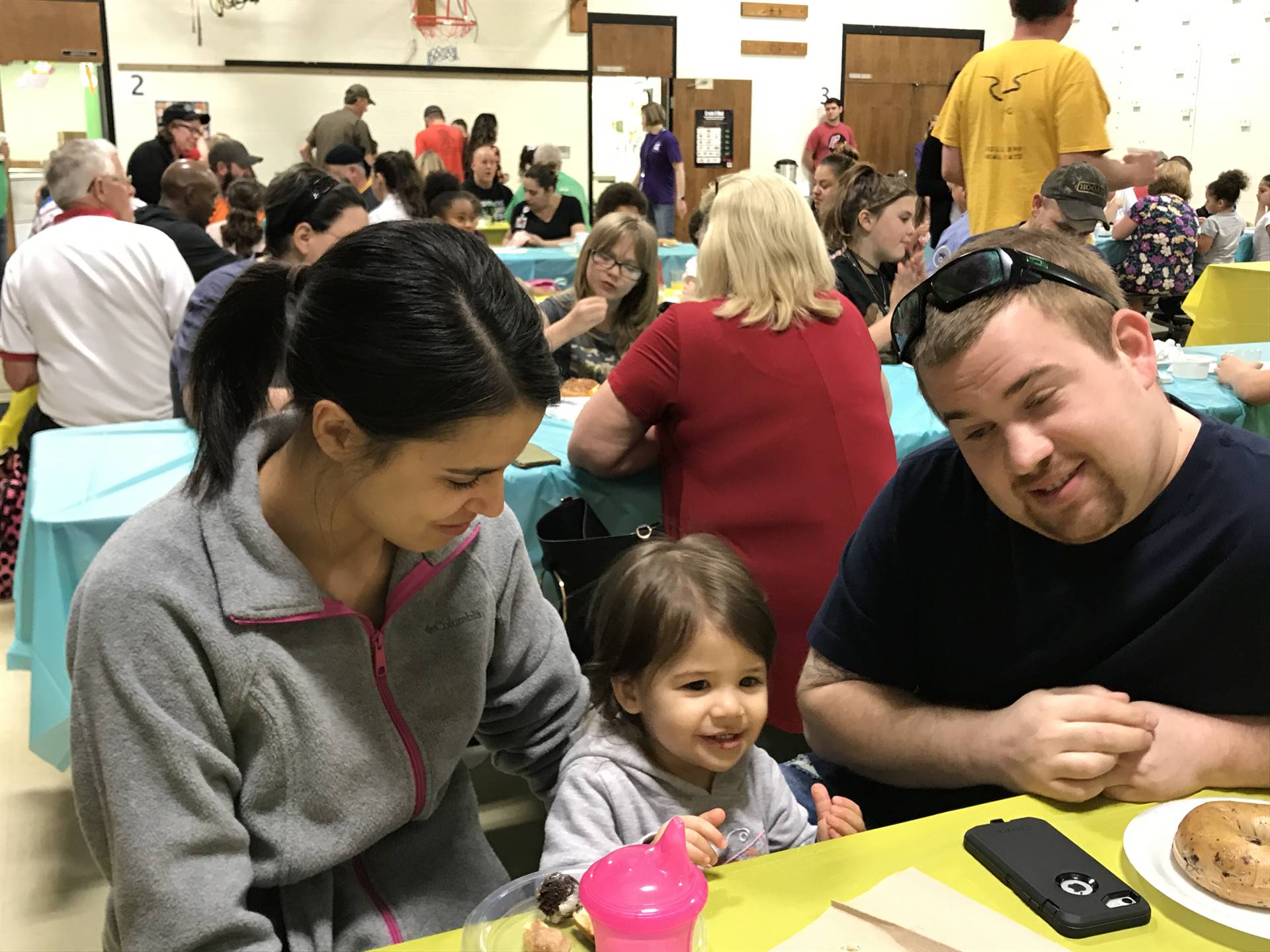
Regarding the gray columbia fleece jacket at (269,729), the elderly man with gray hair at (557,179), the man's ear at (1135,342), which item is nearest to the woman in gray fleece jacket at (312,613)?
the gray columbia fleece jacket at (269,729)

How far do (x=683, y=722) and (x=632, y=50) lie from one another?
36.2 ft

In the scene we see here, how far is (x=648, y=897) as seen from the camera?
0.84 metres

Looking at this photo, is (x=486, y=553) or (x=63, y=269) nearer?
(x=486, y=553)

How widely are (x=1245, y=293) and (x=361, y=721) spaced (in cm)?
572

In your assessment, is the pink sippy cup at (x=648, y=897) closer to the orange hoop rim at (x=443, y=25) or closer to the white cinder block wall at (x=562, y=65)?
the white cinder block wall at (x=562, y=65)

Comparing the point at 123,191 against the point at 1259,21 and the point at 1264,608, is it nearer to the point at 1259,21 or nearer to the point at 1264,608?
the point at 1264,608

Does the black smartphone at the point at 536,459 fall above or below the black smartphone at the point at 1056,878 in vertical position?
above

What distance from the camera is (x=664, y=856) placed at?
2.84 ft

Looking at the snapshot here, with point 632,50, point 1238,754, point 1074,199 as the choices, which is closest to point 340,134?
point 632,50

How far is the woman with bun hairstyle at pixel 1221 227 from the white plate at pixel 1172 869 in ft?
25.5

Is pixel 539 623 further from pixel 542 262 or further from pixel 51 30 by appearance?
pixel 51 30

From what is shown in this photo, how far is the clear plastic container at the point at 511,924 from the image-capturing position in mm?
923

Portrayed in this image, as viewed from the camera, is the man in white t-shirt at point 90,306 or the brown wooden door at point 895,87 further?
the brown wooden door at point 895,87

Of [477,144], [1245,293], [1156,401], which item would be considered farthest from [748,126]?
[1156,401]
